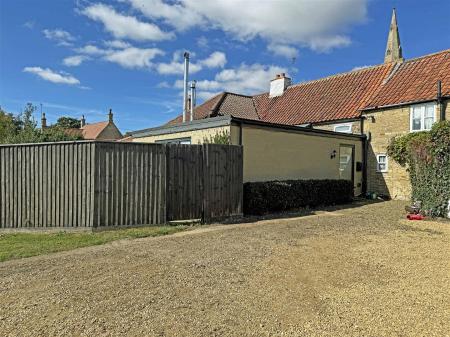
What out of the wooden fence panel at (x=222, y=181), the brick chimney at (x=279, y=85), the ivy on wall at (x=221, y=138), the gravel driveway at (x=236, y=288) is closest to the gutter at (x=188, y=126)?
the ivy on wall at (x=221, y=138)

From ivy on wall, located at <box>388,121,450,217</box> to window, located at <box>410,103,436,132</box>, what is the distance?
4520mm

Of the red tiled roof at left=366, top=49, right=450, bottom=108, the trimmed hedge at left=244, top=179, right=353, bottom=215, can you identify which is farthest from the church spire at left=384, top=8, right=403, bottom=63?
the trimmed hedge at left=244, top=179, right=353, bottom=215

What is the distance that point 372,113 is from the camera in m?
17.1

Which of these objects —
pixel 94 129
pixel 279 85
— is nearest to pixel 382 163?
pixel 279 85

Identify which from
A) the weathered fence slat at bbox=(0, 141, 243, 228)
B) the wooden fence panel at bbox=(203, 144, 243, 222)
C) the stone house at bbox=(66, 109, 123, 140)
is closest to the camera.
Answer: the weathered fence slat at bbox=(0, 141, 243, 228)

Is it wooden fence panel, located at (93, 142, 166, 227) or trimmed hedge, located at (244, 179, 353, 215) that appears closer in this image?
wooden fence panel, located at (93, 142, 166, 227)

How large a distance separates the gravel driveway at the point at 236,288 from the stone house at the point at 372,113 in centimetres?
563

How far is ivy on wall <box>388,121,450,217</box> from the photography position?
34.0 ft

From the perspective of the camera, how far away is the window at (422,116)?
14891 millimetres

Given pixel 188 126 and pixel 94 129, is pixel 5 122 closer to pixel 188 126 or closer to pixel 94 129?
pixel 188 126

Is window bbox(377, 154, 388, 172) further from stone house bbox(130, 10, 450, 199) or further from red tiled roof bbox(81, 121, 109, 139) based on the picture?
red tiled roof bbox(81, 121, 109, 139)

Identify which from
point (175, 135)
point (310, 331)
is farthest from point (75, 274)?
point (175, 135)

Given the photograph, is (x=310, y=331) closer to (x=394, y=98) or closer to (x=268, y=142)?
(x=268, y=142)

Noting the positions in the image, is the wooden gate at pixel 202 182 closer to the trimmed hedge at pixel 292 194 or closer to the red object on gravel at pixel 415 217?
the trimmed hedge at pixel 292 194
